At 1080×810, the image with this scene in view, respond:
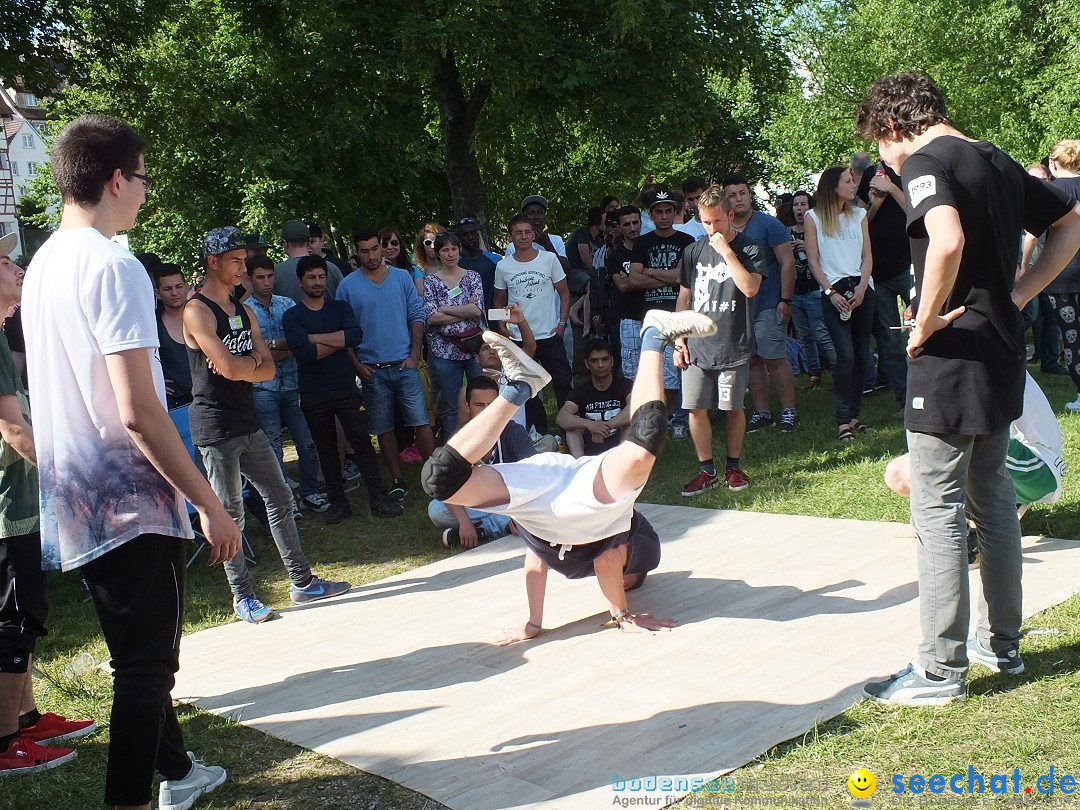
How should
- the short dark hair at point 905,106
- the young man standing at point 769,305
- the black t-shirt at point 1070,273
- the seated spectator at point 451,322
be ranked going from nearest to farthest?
the short dark hair at point 905,106
the black t-shirt at point 1070,273
the young man standing at point 769,305
the seated spectator at point 451,322

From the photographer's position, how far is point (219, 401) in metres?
5.48

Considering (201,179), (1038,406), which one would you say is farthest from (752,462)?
(201,179)

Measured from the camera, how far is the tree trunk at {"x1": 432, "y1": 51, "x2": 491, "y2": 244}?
14453 mm

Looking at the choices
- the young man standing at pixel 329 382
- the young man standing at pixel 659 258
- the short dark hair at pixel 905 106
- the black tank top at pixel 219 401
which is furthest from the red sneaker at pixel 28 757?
the young man standing at pixel 659 258

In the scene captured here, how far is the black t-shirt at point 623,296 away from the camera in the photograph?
8.97 metres

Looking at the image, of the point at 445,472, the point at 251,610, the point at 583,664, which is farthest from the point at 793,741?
the point at 251,610

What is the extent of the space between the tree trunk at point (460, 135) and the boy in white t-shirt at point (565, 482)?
10.2 meters

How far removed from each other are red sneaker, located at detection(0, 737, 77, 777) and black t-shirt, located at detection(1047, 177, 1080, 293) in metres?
6.76

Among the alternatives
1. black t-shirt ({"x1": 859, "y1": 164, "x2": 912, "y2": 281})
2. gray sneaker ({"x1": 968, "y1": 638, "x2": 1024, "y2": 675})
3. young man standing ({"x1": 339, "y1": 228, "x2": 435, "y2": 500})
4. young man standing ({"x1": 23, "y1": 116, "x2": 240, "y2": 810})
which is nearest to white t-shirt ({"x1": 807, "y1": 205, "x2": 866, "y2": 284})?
black t-shirt ({"x1": 859, "y1": 164, "x2": 912, "y2": 281})

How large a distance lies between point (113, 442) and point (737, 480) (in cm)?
494

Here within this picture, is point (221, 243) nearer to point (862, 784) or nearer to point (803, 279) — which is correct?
point (862, 784)

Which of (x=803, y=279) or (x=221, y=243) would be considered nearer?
(x=221, y=243)

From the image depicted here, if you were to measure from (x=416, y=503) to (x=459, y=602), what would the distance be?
2609 mm

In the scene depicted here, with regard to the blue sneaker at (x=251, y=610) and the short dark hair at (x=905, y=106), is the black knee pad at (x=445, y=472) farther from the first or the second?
the blue sneaker at (x=251, y=610)
